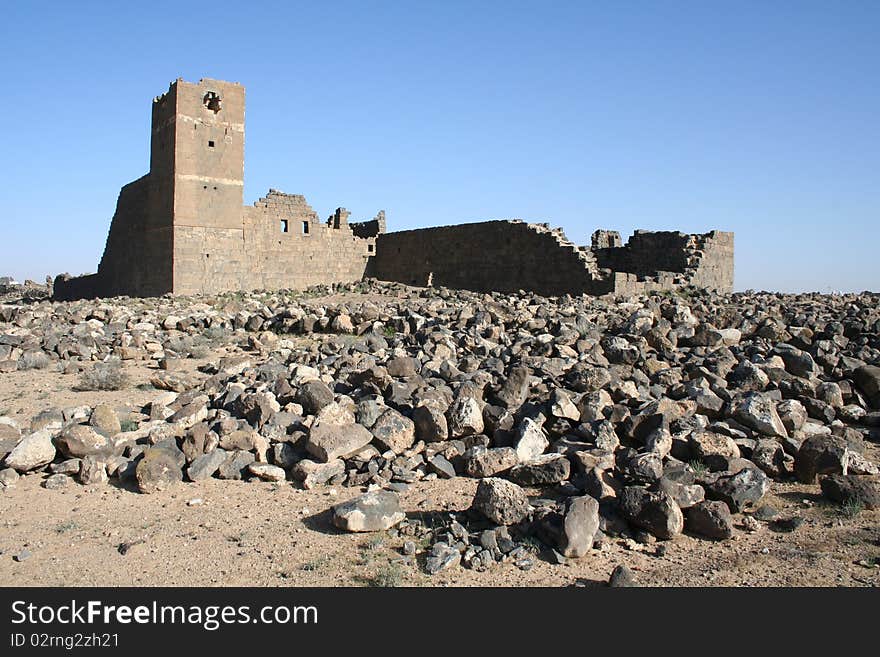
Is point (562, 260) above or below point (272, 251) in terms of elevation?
below

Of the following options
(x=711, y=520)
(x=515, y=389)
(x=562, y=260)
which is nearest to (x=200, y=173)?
(x=562, y=260)

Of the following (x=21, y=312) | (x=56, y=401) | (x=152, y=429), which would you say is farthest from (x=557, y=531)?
(x=21, y=312)

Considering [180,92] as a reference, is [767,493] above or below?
below

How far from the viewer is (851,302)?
12562 mm

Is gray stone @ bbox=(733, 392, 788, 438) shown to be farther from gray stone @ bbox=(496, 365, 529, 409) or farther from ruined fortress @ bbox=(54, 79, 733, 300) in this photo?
ruined fortress @ bbox=(54, 79, 733, 300)

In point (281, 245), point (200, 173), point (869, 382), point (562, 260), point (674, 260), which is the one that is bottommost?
point (869, 382)

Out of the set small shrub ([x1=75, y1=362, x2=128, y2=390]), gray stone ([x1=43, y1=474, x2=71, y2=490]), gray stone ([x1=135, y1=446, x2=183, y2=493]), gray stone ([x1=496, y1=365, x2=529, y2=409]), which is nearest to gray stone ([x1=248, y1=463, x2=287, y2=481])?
gray stone ([x1=135, y1=446, x2=183, y2=493])

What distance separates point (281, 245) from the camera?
75.8 ft

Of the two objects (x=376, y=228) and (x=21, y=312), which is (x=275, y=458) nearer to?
(x=21, y=312)

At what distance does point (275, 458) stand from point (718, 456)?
318 centimetres

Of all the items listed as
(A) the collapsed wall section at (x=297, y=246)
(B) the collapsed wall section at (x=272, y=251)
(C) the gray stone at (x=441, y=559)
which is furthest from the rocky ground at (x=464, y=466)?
(A) the collapsed wall section at (x=297, y=246)

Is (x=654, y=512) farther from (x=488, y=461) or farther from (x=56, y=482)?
(x=56, y=482)

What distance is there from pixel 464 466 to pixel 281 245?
63.3ft

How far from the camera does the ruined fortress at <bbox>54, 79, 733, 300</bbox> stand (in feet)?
58.9
